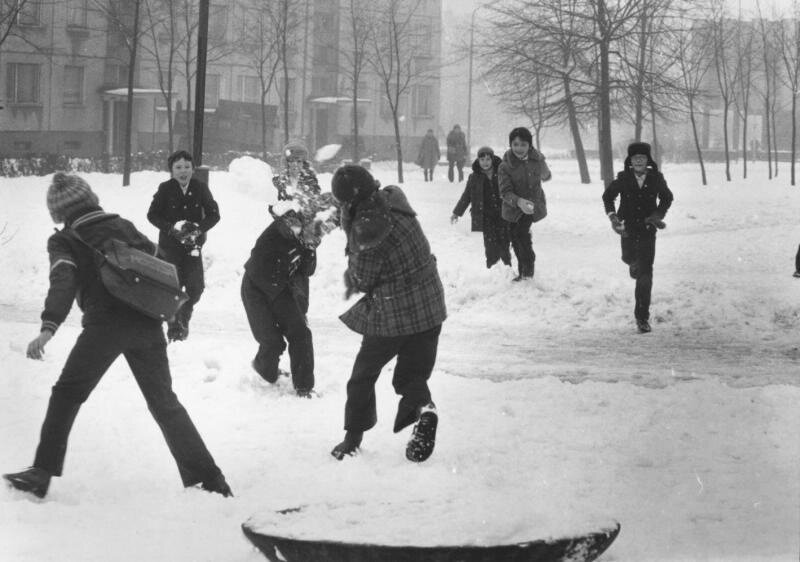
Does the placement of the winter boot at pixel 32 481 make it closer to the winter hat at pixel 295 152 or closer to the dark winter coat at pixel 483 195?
the winter hat at pixel 295 152

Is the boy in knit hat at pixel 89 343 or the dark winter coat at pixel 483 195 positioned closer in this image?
the boy in knit hat at pixel 89 343

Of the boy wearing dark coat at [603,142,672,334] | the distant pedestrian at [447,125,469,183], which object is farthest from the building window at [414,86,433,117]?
the boy wearing dark coat at [603,142,672,334]

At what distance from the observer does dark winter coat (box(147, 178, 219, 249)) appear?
9766mm

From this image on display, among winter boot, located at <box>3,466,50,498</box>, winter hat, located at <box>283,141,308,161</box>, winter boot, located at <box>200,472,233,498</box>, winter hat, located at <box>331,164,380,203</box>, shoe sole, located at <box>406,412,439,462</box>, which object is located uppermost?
winter hat, located at <box>283,141,308,161</box>

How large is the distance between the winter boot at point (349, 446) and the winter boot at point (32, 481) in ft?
5.12

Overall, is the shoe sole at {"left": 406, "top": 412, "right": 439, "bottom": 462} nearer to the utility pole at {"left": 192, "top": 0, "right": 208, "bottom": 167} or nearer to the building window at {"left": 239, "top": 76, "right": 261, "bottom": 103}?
the utility pole at {"left": 192, "top": 0, "right": 208, "bottom": 167}

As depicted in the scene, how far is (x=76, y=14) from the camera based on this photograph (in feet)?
149

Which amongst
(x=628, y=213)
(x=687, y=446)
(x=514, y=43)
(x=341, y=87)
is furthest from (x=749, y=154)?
(x=687, y=446)

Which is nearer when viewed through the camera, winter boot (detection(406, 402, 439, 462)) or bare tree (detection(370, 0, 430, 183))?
winter boot (detection(406, 402, 439, 462))

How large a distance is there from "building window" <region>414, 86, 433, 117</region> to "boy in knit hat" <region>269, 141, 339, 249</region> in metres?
53.6

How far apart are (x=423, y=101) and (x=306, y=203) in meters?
54.7

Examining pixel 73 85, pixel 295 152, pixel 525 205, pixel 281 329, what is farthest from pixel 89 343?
pixel 73 85

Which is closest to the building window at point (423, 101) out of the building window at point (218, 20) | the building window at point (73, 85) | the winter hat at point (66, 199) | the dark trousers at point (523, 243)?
the building window at point (218, 20)

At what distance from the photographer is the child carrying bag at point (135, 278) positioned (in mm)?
5387
